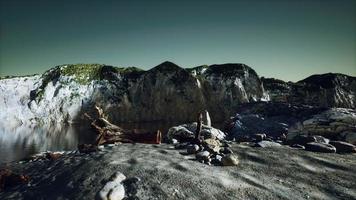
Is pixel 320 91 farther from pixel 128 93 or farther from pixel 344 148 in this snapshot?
pixel 344 148

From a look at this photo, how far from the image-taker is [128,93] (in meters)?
109

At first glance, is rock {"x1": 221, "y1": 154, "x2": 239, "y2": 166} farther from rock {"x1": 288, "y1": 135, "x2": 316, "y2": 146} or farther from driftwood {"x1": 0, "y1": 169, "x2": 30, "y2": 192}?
driftwood {"x1": 0, "y1": 169, "x2": 30, "y2": 192}

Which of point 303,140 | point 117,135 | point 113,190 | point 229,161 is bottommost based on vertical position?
point 113,190

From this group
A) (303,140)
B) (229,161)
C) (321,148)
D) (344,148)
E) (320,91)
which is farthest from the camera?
(320,91)

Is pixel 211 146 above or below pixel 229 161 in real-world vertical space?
above

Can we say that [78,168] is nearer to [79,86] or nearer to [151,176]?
[151,176]

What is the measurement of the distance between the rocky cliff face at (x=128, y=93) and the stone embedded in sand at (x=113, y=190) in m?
82.9

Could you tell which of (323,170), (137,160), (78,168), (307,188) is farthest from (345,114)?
(78,168)

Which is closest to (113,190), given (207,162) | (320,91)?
(207,162)

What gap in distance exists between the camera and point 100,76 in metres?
115

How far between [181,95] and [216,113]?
38.6ft

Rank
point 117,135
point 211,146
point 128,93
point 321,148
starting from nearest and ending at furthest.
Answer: point 211,146 < point 321,148 < point 117,135 < point 128,93

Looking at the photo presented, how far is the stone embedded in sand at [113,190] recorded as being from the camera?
10.6 metres

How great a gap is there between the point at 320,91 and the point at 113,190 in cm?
9589
